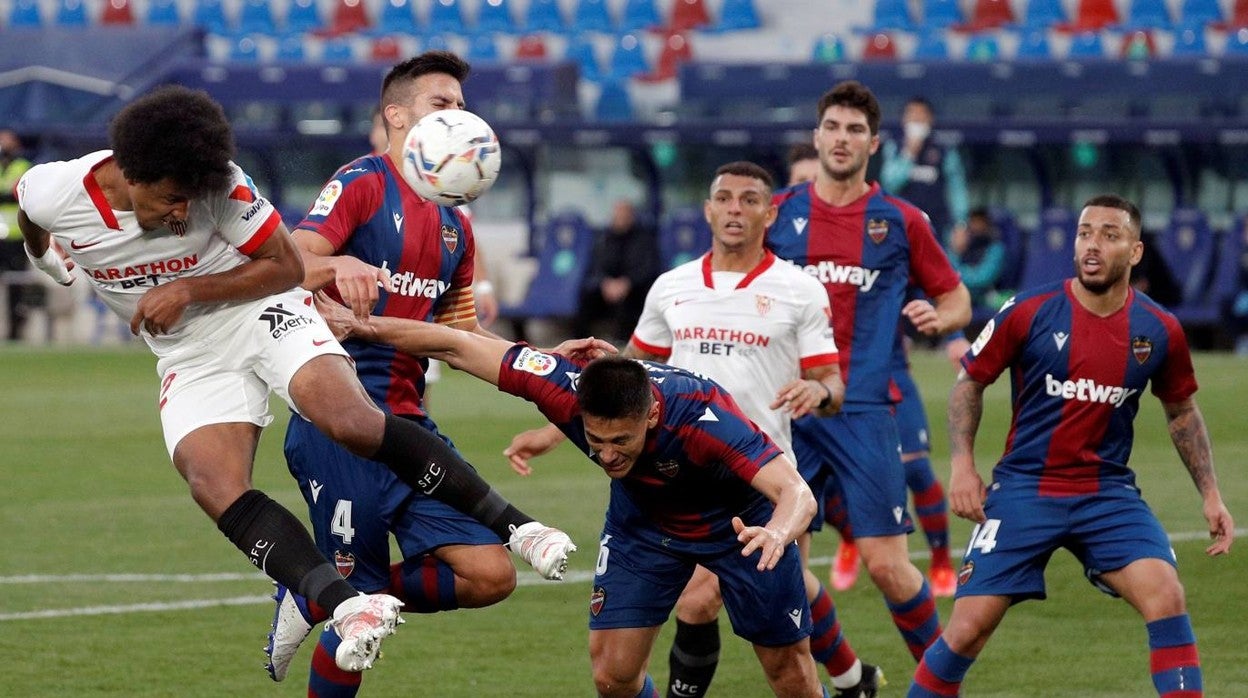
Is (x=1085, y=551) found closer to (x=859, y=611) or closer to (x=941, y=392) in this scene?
(x=859, y=611)

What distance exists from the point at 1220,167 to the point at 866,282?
13577 mm

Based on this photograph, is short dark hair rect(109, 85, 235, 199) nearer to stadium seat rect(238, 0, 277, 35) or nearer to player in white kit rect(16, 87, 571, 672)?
player in white kit rect(16, 87, 571, 672)

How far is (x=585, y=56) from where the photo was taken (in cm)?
2623

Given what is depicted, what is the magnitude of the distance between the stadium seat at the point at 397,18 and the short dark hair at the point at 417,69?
21260 millimetres

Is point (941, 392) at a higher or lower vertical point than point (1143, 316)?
lower

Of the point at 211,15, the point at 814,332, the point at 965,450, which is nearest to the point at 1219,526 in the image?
the point at 965,450

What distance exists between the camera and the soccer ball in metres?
6.18

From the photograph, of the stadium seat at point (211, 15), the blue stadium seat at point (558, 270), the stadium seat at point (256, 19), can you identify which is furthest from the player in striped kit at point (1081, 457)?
the stadium seat at point (211, 15)

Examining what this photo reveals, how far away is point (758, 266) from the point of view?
24.8 feet

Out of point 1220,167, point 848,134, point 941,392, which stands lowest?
point 941,392

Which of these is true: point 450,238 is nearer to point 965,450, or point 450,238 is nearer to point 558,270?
point 965,450

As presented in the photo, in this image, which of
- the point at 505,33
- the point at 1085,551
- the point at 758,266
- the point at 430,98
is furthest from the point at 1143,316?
the point at 505,33

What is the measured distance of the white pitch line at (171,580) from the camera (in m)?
8.93

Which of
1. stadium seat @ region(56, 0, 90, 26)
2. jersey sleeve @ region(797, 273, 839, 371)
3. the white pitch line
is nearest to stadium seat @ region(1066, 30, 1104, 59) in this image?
the white pitch line
